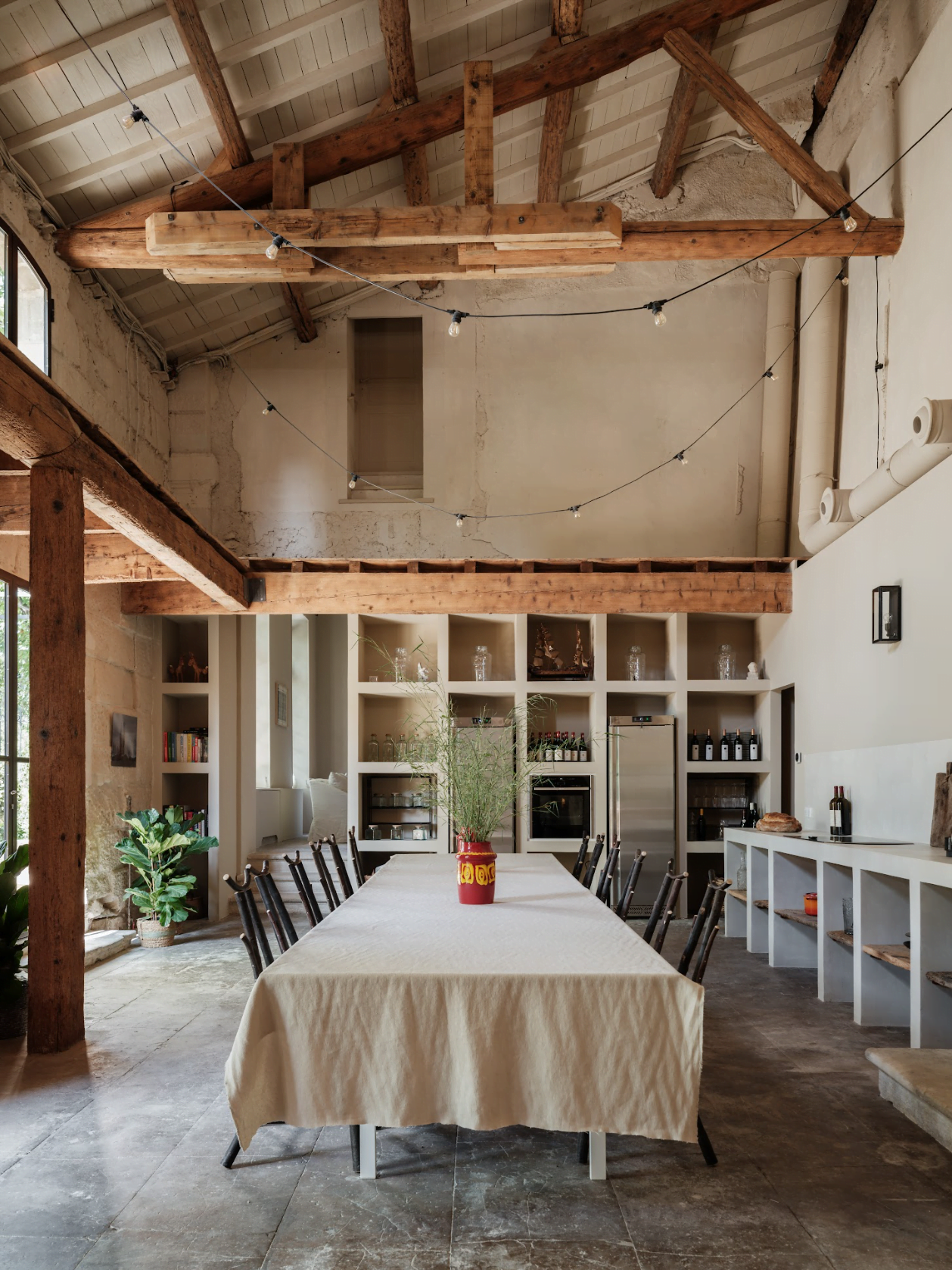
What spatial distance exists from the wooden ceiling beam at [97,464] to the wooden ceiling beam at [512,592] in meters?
1.13

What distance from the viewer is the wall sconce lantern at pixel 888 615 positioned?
5867mm

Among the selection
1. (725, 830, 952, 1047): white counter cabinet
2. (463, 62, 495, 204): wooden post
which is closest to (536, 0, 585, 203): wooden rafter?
(463, 62, 495, 204): wooden post

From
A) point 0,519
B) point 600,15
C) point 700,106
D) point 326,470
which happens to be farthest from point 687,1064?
point 700,106

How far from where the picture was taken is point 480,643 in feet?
30.5

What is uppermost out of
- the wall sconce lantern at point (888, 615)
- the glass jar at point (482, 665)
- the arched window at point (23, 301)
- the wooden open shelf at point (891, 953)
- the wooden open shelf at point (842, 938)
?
the arched window at point (23, 301)

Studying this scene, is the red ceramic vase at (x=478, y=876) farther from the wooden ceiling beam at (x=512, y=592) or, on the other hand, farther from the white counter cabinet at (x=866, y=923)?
the wooden ceiling beam at (x=512, y=592)

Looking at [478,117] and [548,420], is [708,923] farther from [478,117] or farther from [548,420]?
[548,420]

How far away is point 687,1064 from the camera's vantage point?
2727mm

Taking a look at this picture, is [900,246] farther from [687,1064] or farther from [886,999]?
[687,1064]

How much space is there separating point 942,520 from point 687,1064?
3583mm

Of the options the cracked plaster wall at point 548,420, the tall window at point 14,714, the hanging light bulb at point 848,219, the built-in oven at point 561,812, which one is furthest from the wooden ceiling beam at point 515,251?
the built-in oven at point 561,812

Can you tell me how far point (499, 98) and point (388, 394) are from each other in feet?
13.4

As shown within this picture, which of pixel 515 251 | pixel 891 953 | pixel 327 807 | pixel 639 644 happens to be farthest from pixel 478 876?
pixel 327 807

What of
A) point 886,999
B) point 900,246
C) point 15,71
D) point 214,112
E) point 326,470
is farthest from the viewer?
point 326,470
